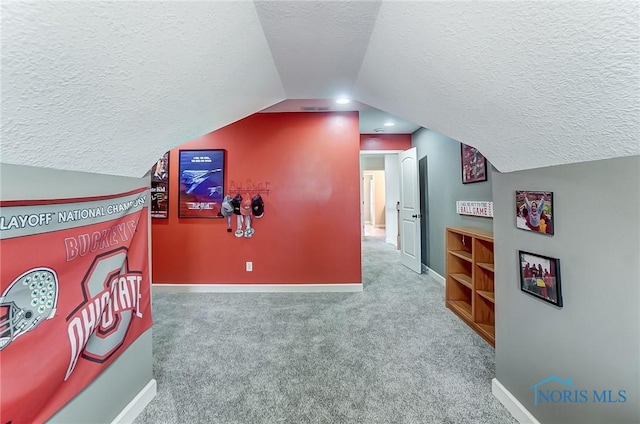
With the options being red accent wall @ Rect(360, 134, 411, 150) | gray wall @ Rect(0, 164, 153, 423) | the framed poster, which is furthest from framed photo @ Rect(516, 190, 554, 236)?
the framed poster

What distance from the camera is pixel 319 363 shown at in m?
1.89

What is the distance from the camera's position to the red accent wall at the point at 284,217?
342cm

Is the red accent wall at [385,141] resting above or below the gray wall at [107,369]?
above

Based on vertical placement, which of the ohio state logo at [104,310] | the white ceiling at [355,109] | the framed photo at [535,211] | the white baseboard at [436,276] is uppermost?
the white ceiling at [355,109]

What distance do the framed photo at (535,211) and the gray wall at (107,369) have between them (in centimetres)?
222

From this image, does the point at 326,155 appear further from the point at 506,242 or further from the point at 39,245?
the point at 39,245

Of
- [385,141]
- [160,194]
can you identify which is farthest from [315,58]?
[385,141]

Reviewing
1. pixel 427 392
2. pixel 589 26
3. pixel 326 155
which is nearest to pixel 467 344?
pixel 427 392

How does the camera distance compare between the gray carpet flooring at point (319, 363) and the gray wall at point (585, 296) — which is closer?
the gray wall at point (585, 296)

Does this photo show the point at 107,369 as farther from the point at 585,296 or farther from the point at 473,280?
the point at 473,280

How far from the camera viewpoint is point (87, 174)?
1.19m

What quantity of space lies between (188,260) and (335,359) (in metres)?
2.49

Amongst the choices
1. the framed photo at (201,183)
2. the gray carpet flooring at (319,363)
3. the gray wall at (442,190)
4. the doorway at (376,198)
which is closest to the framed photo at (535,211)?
the gray carpet flooring at (319,363)

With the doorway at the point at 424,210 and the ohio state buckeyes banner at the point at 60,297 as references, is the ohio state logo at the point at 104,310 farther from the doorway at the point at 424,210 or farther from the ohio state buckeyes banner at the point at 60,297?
the doorway at the point at 424,210
